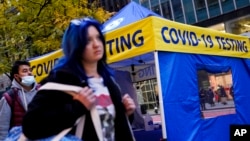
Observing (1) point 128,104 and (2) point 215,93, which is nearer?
(1) point 128,104

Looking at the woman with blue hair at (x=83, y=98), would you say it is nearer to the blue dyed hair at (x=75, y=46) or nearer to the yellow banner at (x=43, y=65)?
the blue dyed hair at (x=75, y=46)

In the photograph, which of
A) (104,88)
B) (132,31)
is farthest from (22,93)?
(104,88)

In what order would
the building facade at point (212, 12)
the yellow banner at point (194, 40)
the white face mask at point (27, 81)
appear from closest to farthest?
the white face mask at point (27, 81) < the yellow banner at point (194, 40) < the building facade at point (212, 12)

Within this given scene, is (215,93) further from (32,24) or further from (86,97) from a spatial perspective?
(32,24)

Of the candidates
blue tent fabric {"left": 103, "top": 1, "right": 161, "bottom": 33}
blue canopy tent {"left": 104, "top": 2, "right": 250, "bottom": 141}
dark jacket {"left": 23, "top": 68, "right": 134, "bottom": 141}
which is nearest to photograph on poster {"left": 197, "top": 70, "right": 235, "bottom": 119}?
blue canopy tent {"left": 104, "top": 2, "right": 250, "bottom": 141}

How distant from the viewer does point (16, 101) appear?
404cm

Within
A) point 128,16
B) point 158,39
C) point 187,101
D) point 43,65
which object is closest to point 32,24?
point 43,65

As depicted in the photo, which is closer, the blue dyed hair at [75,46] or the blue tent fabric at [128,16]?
the blue dyed hair at [75,46]

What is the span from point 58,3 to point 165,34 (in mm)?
6654

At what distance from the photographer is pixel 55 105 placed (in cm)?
164

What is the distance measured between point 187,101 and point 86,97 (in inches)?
170

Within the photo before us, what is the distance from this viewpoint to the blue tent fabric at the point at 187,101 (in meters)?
5.37

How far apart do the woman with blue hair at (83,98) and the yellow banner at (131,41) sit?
3.31 m

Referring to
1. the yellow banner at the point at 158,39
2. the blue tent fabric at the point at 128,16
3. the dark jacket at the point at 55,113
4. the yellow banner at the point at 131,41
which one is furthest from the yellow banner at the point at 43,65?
the dark jacket at the point at 55,113
